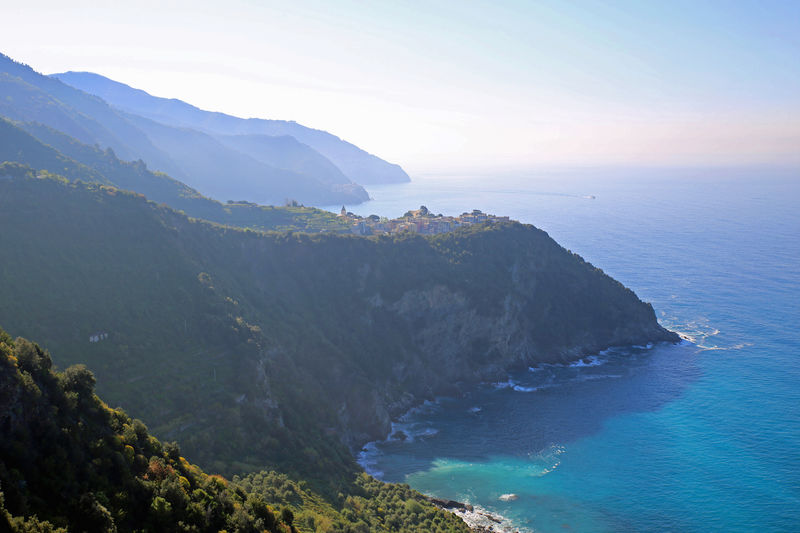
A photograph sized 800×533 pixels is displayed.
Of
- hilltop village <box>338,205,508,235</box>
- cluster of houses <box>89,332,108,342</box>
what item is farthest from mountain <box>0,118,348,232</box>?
cluster of houses <box>89,332,108,342</box>

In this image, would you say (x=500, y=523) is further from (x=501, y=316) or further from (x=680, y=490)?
(x=501, y=316)

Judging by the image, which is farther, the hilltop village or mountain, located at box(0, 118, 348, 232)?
the hilltop village

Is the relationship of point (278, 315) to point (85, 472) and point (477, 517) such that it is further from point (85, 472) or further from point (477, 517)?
point (85, 472)

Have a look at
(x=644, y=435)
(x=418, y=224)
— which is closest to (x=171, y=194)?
(x=418, y=224)

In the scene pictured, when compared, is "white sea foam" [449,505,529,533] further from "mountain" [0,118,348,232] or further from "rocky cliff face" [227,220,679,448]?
"mountain" [0,118,348,232]

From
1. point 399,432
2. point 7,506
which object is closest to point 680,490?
point 399,432

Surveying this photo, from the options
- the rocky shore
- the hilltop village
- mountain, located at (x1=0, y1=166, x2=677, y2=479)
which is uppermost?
the hilltop village

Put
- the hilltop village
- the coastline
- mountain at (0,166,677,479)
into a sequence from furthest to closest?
the hilltop village < the coastline < mountain at (0,166,677,479)
